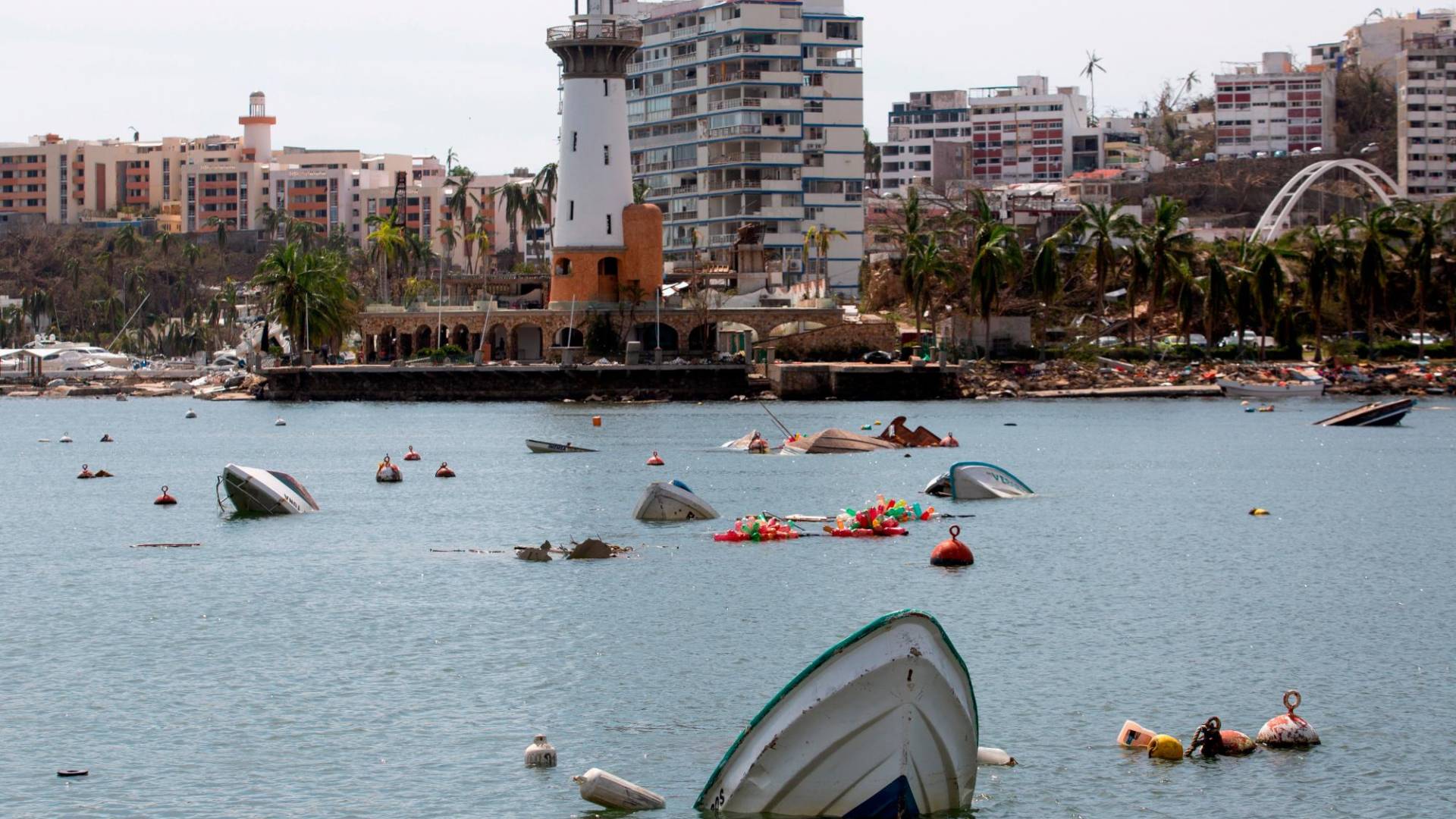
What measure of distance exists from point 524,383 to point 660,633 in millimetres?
79314

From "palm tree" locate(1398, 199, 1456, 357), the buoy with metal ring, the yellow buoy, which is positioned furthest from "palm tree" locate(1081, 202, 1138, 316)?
the yellow buoy

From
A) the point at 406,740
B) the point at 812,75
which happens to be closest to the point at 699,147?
the point at 812,75

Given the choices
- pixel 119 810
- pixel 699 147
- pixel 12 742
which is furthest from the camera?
pixel 699 147

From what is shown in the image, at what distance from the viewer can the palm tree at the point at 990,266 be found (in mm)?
113500

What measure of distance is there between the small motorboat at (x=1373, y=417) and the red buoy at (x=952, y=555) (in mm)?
50876

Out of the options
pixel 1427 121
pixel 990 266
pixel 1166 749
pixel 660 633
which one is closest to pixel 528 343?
pixel 990 266

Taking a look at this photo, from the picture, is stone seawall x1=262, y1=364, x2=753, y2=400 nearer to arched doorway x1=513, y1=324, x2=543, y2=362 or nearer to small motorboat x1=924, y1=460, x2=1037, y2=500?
arched doorway x1=513, y1=324, x2=543, y2=362

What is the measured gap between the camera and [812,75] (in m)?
154

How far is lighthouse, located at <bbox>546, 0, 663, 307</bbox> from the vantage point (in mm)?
114812

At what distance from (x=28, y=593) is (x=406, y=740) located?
1716 cm

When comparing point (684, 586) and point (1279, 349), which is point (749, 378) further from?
point (684, 586)

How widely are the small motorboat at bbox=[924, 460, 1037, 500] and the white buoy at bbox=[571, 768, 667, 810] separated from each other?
34416mm

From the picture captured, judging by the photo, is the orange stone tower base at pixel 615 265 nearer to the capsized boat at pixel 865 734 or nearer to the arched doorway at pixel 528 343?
the arched doorway at pixel 528 343

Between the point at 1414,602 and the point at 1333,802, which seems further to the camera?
the point at 1414,602
